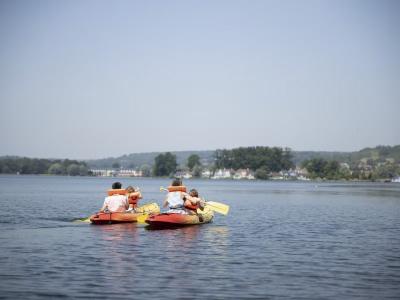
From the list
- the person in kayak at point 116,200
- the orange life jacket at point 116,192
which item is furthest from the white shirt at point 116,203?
the orange life jacket at point 116,192

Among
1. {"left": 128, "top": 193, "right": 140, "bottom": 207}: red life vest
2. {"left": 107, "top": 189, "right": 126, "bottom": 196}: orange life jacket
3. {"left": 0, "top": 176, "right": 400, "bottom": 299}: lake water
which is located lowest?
{"left": 0, "top": 176, "right": 400, "bottom": 299}: lake water

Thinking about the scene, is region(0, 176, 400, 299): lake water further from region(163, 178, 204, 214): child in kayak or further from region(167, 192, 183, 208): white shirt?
region(167, 192, 183, 208): white shirt

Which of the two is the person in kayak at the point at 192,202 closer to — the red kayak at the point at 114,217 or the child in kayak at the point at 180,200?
the child in kayak at the point at 180,200

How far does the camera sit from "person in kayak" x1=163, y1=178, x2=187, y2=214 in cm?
3042

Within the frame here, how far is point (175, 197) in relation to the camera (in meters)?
30.5

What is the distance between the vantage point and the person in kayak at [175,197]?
30422 millimetres

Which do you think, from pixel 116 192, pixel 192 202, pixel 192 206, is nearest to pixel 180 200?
A: pixel 192 202

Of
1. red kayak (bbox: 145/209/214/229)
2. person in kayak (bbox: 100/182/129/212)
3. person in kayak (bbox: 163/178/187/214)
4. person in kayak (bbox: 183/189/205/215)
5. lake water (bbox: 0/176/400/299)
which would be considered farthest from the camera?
person in kayak (bbox: 100/182/129/212)

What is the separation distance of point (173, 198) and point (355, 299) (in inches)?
617

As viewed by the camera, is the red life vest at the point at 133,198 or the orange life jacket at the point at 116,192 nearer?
the orange life jacket at the point at 116,192

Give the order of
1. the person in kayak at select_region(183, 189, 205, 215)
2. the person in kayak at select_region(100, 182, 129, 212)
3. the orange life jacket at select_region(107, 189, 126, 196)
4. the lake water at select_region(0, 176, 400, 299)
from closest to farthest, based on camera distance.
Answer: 1. the lake water at select_region(0, 176, 400, 299)
2. the person in kayak at select_region(183, 189, 205, 215)
3. the orange life jacket at select_region(107, 189, 126, 196)
4. the person in kayak at select_region(100, 182, 129, 212)

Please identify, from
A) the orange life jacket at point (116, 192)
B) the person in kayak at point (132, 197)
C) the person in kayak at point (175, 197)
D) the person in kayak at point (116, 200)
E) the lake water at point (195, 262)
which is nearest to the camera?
the lake water at point (195, 262)

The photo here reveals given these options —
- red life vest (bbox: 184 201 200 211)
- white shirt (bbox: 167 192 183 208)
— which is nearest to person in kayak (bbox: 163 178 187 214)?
white shirt (bbox: 167 192 183 208)

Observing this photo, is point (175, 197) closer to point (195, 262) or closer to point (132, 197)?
point (132, 197)
